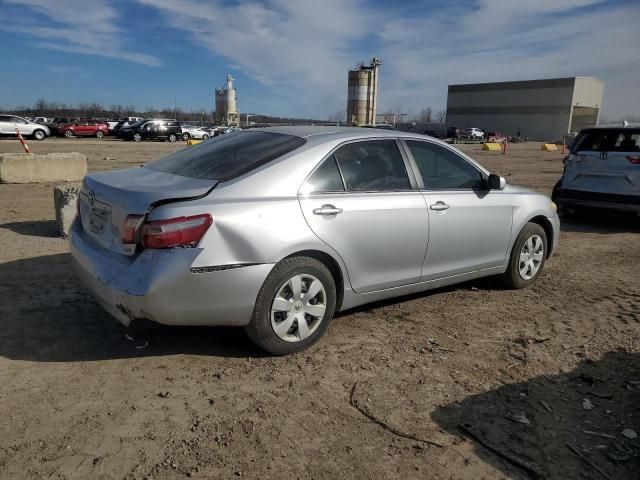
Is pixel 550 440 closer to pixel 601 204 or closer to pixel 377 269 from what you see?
pixel 377 269

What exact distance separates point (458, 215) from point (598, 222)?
21.2 ft

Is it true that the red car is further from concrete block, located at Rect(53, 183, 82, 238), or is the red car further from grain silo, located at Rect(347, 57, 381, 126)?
concrete block, located at Rect(53, 183, 82, 238)

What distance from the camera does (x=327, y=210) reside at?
3674 millimetres

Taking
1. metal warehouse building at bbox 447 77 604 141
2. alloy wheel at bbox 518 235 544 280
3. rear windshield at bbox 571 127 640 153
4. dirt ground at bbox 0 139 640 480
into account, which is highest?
metal warehouse building at bbox 447 77 604 141

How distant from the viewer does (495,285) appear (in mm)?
5453

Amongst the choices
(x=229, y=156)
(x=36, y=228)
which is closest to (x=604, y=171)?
(x=229, y=156)

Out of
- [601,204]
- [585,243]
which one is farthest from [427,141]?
[601,204]

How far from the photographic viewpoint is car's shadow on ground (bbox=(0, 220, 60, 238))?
6933mm

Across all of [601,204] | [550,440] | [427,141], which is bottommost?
[550,440]

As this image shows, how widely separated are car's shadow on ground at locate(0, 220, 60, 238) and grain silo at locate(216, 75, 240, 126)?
76452mm

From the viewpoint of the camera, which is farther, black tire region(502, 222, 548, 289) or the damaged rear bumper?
black tire region(502, 222, 548, 289)

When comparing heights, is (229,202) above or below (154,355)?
above

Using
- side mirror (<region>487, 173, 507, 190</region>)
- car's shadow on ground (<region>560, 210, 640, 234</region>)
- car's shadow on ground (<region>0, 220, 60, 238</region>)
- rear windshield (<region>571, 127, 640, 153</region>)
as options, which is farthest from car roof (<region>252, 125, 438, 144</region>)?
car's shadow on ground (<region>560, 210, 640, 234</region>)

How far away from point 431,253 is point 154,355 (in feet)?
7.66
